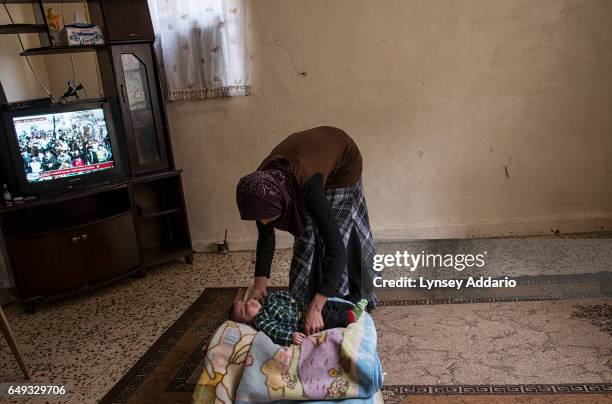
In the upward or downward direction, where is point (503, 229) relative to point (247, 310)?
downward

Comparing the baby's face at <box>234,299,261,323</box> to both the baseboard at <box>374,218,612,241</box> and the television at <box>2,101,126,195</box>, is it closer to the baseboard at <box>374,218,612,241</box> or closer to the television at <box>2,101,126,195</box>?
the television at <box>2,101,126,195</box>

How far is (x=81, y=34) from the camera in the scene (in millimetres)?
2881

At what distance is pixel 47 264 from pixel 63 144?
2.26 ft

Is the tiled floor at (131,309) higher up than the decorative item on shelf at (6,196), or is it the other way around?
the decorative item on shelf at (6,196)

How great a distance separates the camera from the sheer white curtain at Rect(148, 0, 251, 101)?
125 inches

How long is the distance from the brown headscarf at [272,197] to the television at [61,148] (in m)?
1.70

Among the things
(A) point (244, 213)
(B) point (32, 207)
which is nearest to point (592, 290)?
(A) point (244, 213)

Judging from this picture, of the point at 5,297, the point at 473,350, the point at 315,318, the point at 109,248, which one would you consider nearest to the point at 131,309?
the point at 109,248

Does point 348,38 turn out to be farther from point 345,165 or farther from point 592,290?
point 592,290

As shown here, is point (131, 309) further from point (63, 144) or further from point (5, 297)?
point (63, 144)

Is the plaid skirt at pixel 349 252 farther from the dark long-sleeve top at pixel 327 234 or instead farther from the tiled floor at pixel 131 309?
the tiled floor at pixel 131 309

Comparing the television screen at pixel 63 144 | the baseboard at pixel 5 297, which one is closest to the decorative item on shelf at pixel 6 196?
the television screen at pixel 63 144

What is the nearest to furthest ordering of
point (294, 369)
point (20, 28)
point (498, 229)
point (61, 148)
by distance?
point (294, 369), point (20, 28), point (61, 148), point (498, 229)

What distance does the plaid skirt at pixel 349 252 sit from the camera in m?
2.15
